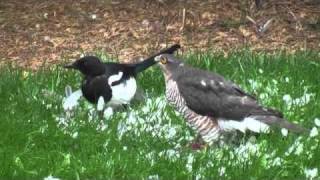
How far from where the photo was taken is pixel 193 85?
6.43 meters

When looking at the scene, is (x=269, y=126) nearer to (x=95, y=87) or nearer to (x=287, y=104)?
(x=287, y=104)

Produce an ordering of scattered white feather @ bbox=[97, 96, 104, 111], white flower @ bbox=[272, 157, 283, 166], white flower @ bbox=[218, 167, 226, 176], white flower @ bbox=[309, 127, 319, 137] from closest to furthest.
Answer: white flower @ bbox=[218, 167, 226, 176], white flower @ bbox=[272, 157, 283, 166], white flower @ bbox=[309, 127, 319, 137], scattered white feather @ bbox=[97, 96, 104, 111]

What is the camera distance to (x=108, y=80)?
747 cm

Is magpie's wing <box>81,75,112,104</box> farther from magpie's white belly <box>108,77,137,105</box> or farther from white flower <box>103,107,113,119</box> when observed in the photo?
white flower <box>103,107,113,119</box>

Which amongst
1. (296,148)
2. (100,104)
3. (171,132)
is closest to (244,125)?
(296,148)

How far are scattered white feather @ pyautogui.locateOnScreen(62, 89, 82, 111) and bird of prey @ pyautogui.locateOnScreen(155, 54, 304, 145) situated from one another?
3.59ft

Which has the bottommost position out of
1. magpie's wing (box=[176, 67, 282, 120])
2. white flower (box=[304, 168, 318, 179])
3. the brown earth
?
the brown earth

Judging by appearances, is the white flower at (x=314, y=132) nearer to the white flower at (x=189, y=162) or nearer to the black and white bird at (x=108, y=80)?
the white flower at (x=189, y=162)

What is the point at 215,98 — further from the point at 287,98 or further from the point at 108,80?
the point at 108,80

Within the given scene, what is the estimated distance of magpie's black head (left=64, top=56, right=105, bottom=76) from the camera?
751 cm

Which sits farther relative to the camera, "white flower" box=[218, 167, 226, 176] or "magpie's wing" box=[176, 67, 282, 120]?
"magpie's wing" box=[176, 67, 282, 120]

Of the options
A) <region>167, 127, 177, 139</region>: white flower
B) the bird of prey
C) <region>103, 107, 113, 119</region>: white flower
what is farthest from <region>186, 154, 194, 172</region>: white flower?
<region>103, 107, 113, 119</region>: white flower

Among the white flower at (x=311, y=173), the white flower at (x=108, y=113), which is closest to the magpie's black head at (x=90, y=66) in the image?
the white flower at (x=108, y=113)

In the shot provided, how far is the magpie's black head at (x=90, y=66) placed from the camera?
7.51 meters
